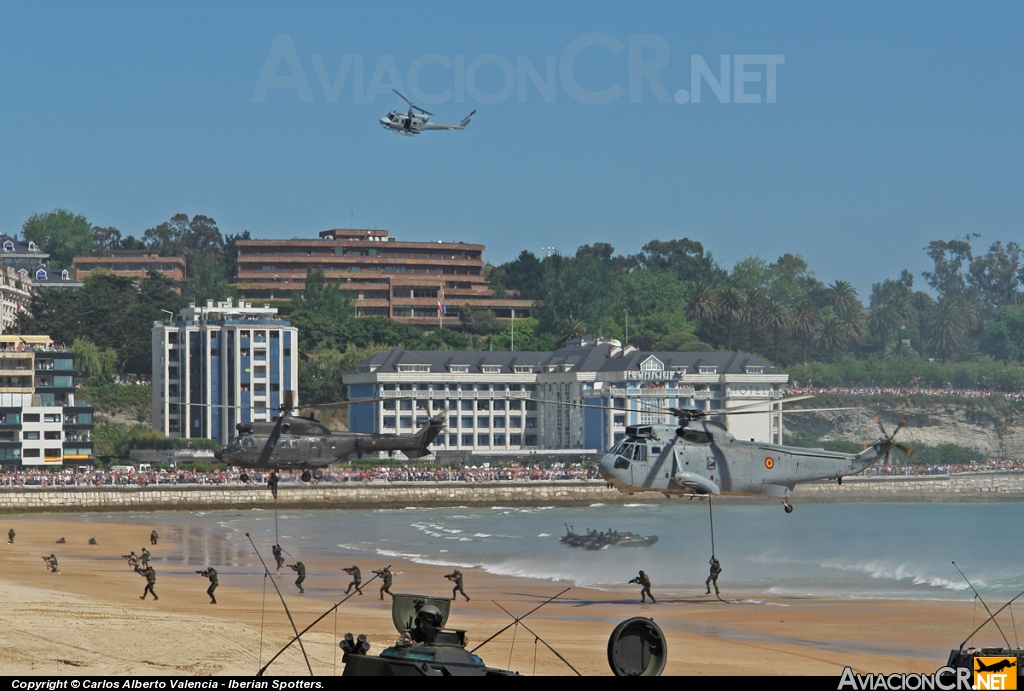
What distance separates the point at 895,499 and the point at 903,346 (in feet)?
253

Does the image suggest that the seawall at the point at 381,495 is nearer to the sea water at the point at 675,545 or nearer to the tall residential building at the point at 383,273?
the sea water at the point at 675,545

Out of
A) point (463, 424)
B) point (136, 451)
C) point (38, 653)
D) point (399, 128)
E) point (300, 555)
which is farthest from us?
point (463, 424)

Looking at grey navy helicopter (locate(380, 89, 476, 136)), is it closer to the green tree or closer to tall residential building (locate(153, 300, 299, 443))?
tall residential building (locate(153, 300, 299, 443))

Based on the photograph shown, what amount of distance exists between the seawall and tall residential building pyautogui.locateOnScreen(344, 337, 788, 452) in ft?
37.0

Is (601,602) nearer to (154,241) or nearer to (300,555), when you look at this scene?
(300,555)

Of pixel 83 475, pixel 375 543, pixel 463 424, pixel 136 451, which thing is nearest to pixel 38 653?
pixel 375 543

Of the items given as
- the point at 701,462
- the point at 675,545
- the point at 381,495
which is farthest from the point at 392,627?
the point at 381,495

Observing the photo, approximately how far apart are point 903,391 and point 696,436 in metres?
113

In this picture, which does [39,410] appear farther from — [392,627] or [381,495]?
[392,627]

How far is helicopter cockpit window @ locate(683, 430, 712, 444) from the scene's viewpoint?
32688mm

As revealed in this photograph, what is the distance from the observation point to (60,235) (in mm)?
169750

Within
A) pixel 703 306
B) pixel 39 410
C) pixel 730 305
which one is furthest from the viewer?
pixel 703 306

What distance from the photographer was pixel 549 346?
14662 centimetres

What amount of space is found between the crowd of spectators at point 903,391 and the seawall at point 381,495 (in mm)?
27683
